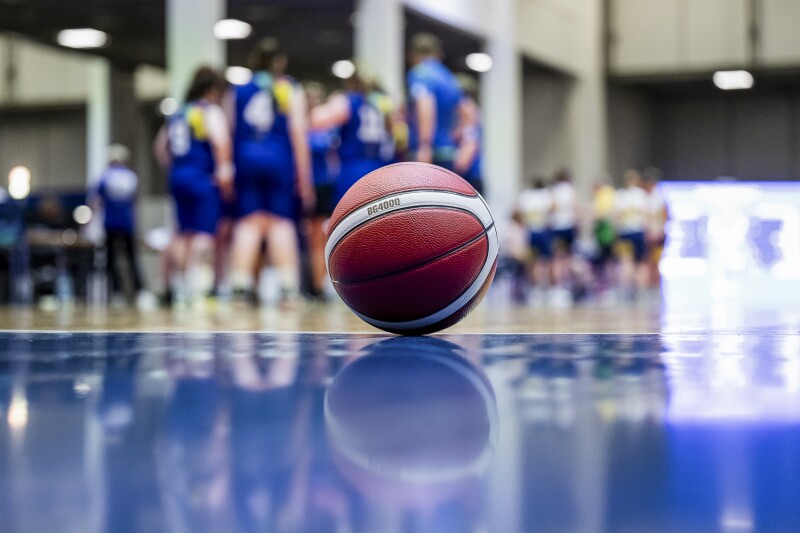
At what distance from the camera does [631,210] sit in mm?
15703

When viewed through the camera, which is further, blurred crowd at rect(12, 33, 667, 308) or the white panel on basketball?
blurred crowd at rect(12, 33, 667, 308)

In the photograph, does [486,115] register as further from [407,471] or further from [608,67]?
[407,471]

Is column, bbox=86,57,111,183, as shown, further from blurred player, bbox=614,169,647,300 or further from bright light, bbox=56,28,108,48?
blurred player, bbox=614,169,647,300

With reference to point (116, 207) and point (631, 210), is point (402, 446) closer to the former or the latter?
point (116, 207)

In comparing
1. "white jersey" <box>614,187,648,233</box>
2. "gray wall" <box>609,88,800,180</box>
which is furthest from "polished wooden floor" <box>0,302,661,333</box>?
"gray wall" <box>609,88,800,180</box>

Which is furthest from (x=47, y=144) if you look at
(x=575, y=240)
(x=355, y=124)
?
(x=355, y=124)

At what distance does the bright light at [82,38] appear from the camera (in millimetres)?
18234

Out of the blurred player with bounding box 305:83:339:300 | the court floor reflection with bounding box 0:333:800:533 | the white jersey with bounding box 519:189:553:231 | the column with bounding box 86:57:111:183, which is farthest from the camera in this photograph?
the column with bounding box 86:57:111:183

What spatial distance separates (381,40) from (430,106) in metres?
6.05

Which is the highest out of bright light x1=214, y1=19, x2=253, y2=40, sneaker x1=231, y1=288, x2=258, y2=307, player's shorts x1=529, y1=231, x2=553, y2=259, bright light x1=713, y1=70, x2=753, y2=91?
bright light x1=713, y1=70, x2=753, y2=91

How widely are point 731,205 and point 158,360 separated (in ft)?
81.7

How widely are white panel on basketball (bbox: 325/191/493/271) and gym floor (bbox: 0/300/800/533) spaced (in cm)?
59

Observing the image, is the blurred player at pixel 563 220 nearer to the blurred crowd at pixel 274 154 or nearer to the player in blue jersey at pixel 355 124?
the blurred crowd at pixel 274 154

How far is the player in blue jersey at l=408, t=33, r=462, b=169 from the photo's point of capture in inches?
320
